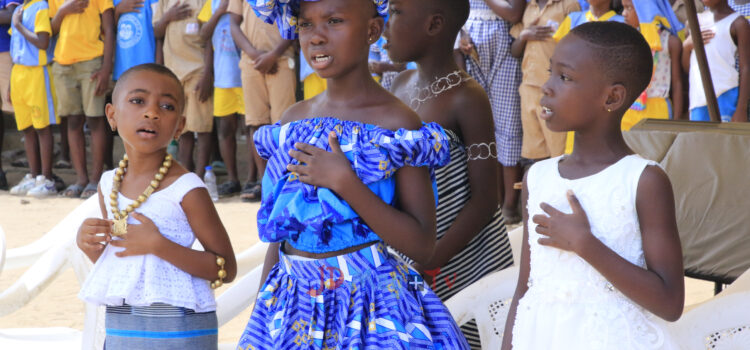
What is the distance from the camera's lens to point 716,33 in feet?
18.7

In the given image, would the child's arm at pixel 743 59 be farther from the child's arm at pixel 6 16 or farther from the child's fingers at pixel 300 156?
the child's arm at pixel 6 16

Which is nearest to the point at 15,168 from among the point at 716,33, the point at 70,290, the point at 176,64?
the point at 176,64

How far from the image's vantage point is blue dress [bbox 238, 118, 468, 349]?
178 cm

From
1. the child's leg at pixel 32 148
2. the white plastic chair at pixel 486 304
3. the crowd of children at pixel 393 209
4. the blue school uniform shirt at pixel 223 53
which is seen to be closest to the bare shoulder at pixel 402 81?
→ the crowd of children at pixel 393 209

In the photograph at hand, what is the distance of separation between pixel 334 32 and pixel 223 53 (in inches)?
253

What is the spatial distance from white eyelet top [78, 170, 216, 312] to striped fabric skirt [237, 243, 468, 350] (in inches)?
16.3

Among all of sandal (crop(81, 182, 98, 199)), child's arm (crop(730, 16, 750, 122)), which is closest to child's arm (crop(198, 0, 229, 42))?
sandal (crop(81, 182, 98, 199))

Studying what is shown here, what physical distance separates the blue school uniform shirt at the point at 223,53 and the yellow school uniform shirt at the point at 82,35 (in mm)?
1060

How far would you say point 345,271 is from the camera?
6.00 ft

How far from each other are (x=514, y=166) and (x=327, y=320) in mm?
5186

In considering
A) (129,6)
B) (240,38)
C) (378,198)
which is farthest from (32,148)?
(378,198)

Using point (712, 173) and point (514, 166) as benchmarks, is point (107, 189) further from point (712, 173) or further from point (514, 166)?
point (514, 166)

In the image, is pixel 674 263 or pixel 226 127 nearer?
pixel 674 263

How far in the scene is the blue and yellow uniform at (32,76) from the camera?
28.0 feet
